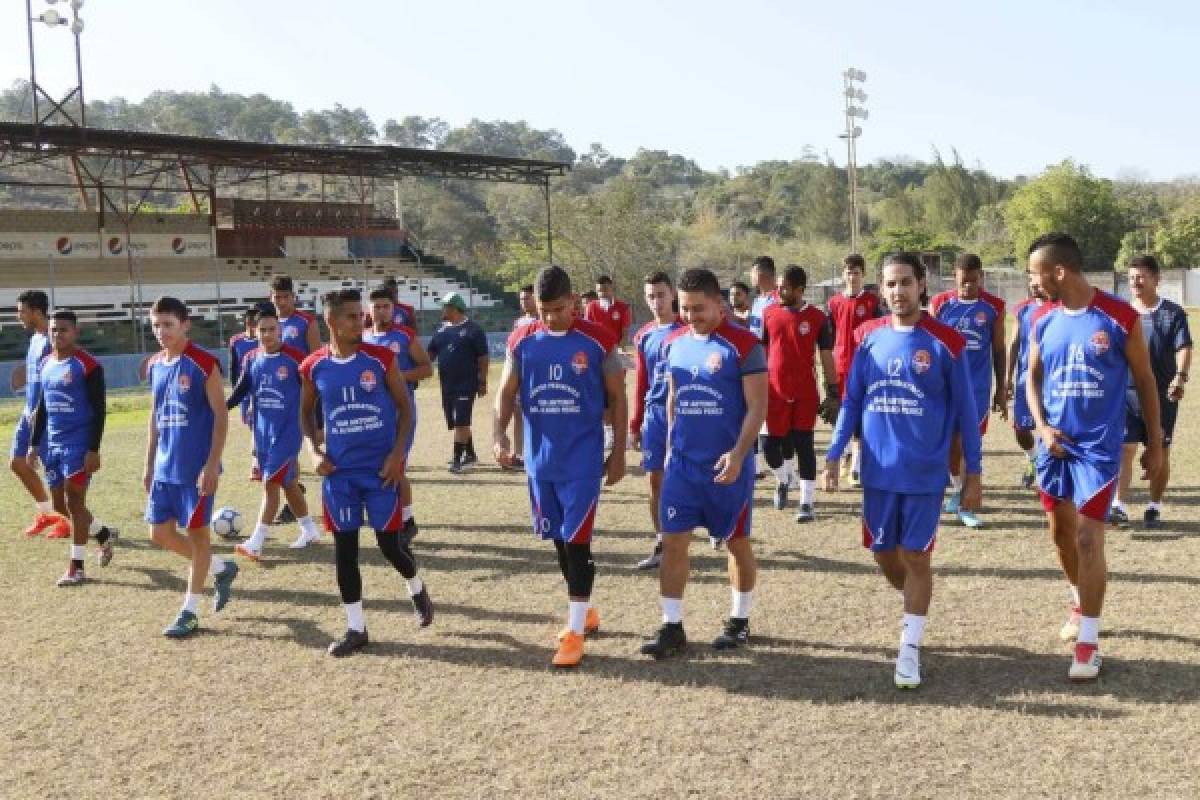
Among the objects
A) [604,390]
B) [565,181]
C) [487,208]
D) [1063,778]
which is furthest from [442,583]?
[565,181]

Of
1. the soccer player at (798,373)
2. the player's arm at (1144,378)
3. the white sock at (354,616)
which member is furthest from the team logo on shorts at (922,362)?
the soccer player at (798,373)

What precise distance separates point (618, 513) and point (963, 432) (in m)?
5.00

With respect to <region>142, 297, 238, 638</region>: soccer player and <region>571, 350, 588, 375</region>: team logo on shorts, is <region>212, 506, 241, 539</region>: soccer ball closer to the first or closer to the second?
<region>142, 297, 238, 638</region>: soccer player

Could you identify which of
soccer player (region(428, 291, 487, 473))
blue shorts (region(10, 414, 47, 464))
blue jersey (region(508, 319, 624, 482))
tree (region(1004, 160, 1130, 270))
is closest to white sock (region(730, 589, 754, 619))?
blue jersey (region(508, 319, 624, 482))

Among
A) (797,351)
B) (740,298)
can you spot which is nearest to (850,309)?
(797,351)

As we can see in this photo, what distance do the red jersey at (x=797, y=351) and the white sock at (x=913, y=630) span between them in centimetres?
395

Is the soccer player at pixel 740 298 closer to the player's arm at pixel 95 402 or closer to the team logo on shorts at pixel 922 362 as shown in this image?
the team logo on shorts at pixel 922 362

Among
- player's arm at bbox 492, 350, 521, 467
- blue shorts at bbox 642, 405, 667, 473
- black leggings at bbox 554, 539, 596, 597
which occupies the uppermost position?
player's arm at bbox 492, 350, 521, 467

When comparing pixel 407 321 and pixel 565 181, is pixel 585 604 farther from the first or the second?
pixel 565 181

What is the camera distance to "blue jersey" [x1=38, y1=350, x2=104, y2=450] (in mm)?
7715

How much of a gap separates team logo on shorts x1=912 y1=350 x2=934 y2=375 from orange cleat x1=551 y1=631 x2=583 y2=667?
225cm

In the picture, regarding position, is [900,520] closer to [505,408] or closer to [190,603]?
[505,408]

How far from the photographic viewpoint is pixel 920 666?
5.29 m

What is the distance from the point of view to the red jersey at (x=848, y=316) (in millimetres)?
9555
